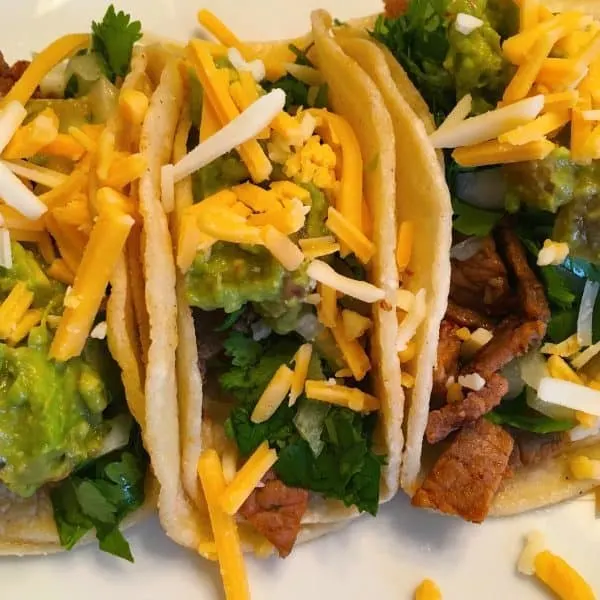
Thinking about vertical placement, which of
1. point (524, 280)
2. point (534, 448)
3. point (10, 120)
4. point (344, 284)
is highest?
point (10, 120)

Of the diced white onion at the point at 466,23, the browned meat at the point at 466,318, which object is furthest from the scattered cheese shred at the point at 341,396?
the diced white onion at the point at 466,23

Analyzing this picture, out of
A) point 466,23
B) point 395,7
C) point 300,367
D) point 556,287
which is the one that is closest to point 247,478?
point 300,367

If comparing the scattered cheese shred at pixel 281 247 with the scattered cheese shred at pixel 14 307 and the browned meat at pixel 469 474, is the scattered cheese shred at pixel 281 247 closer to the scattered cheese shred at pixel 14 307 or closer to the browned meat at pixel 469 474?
the scattered cheese shred at pixel 14 307

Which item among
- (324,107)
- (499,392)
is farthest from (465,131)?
(499,392)

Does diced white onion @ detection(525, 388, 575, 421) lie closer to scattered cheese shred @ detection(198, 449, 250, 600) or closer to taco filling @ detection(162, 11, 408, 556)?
taco filling @ detection(162, 11, 408, 556)

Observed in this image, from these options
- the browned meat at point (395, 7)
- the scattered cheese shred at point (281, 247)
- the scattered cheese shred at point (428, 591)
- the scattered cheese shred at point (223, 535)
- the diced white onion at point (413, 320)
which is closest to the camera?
the scattered cheese shred at point (281, 247)

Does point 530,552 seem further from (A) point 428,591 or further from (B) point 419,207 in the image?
(B) point 419,207
